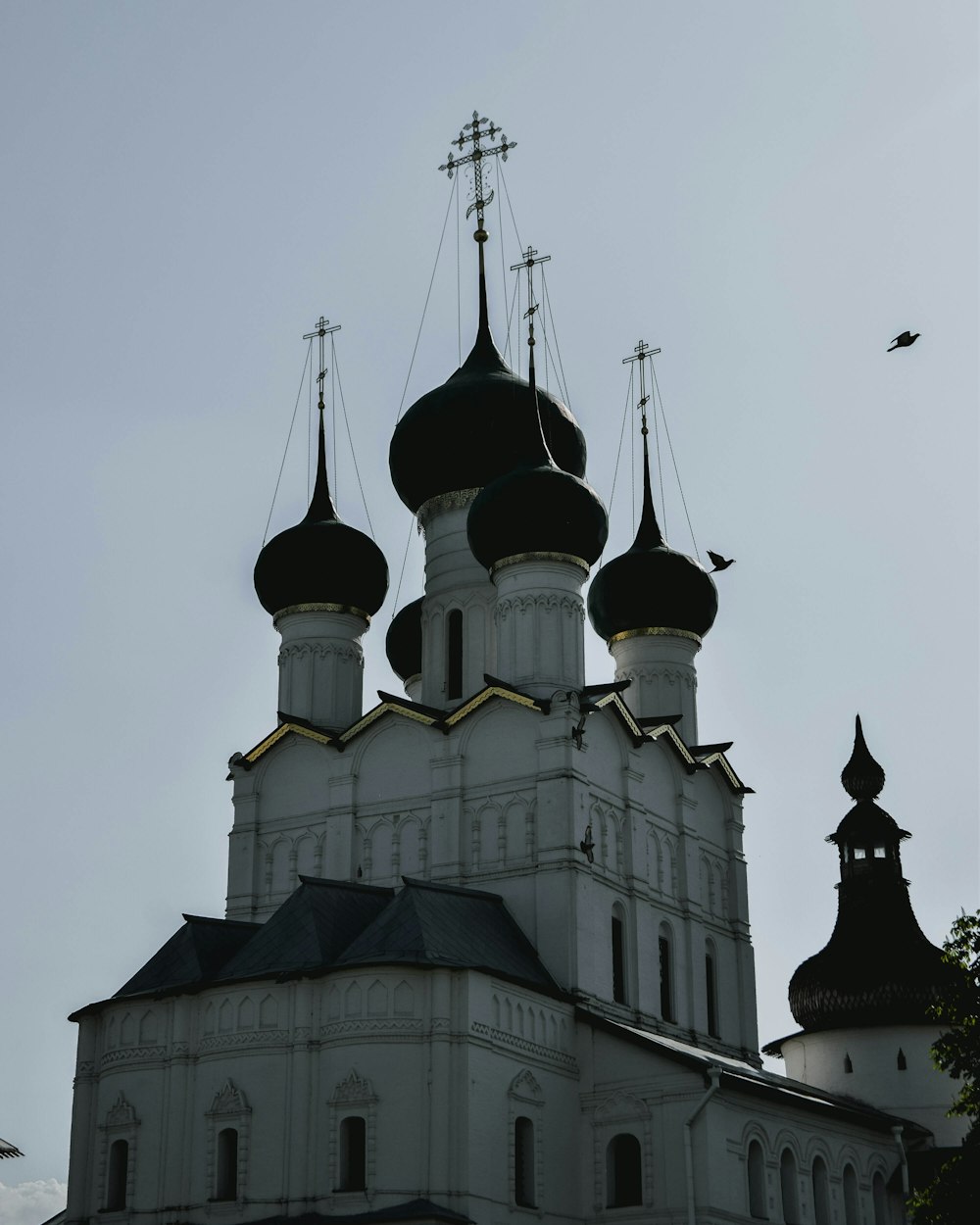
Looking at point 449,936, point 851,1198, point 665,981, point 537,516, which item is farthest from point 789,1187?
point 537,516

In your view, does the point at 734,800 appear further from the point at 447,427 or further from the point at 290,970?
the point at 290,970

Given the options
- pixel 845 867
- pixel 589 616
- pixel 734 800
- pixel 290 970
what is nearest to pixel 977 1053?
pixel 290 970

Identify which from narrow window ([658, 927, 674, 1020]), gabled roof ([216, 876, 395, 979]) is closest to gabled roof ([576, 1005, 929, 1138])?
narrow window ([658, 927, 674, 1020])

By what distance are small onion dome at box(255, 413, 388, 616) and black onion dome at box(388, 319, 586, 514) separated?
1374 mm

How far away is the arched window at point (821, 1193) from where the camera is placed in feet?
77.9

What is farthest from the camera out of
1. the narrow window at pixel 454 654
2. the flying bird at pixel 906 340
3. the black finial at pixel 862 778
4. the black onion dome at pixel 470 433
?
the black finial at pixel 862 778

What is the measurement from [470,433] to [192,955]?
354 inches

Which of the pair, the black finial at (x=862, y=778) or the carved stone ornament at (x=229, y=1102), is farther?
the black finial at (x=862, y=778)

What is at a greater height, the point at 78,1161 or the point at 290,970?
the point at 290,970

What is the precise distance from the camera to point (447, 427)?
27.6 meters

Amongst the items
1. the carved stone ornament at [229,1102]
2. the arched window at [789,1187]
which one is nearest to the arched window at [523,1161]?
the carved stone ornament at [229,1102]

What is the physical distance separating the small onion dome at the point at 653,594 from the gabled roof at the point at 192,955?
25.8ft

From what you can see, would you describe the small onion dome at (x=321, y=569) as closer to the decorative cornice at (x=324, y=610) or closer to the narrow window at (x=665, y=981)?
the decorative cornice at (x=324, y=610)

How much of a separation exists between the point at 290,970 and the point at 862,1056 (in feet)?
39.6
